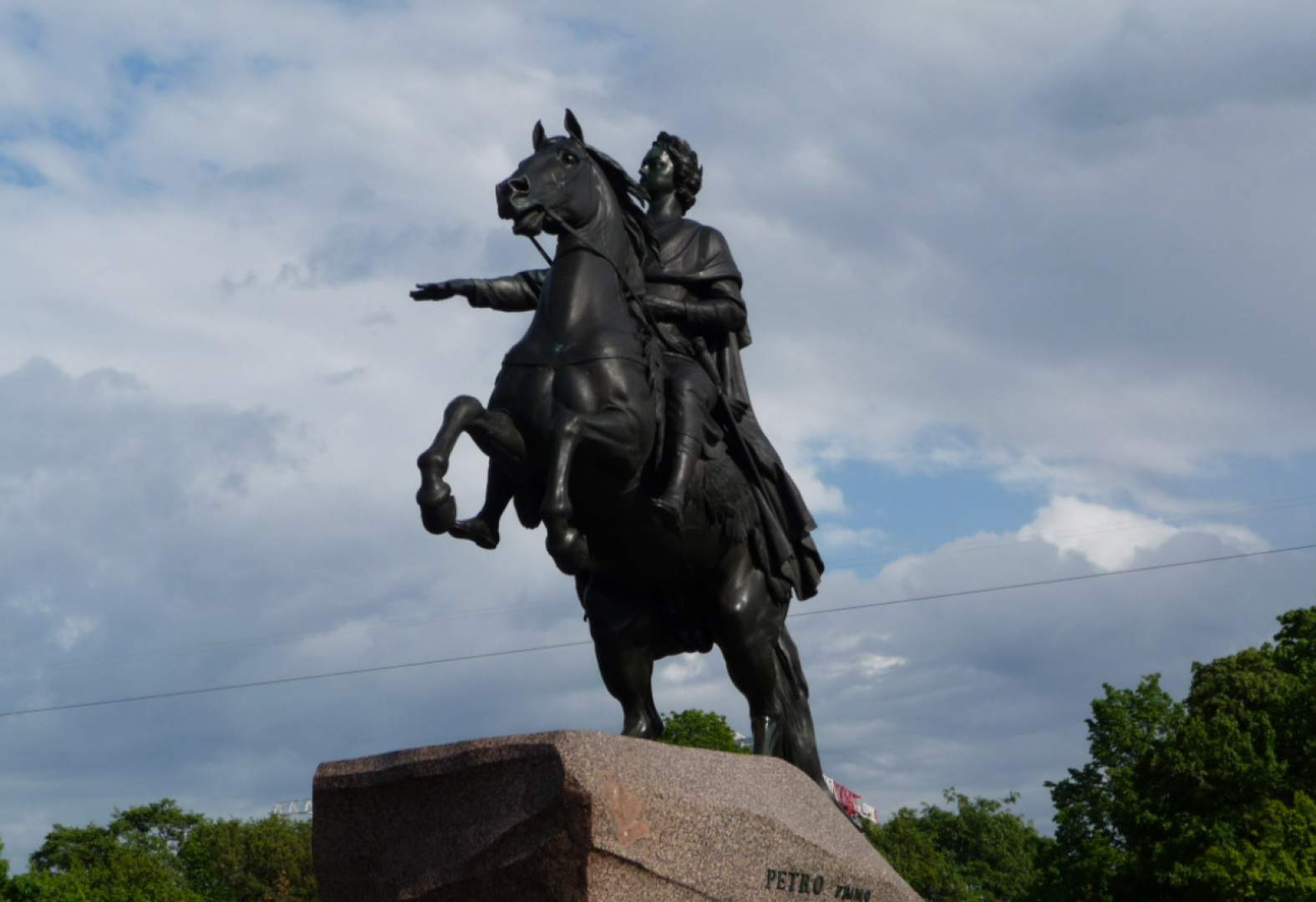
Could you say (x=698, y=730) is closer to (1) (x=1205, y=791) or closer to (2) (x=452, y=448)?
(1) (x=1205, y=791)

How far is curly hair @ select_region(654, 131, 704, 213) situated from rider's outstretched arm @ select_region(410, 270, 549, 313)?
146 cm

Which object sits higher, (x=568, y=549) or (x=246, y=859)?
(x=246, y=859)

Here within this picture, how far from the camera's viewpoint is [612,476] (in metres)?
8.46

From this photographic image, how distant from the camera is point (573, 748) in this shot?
6.21 metres

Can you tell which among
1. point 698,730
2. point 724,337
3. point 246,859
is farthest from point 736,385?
point 246,859

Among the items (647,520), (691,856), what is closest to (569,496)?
(647,520)

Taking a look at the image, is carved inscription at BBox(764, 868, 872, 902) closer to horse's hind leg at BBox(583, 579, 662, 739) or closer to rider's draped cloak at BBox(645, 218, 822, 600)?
horse's hind leg at BBox(583, 579, 662, 739)

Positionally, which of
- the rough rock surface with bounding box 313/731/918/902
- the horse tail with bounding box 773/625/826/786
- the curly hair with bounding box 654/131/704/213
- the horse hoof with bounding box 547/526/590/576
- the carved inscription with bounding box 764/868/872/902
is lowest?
the carved inscription with bounding box 764/868/872/902

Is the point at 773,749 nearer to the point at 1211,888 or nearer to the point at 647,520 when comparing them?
the point at 647,520

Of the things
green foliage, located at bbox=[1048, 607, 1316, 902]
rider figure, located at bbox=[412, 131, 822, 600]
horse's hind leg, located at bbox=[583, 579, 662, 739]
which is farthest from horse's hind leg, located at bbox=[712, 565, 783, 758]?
green foliage, located at bbox=[1048, 607, 1316, 902]

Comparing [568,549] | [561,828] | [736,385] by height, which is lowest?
[561,828]

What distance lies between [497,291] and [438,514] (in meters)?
2.53

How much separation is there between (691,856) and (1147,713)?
112ft

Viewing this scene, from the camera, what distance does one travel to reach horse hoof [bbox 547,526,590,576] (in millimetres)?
7832
